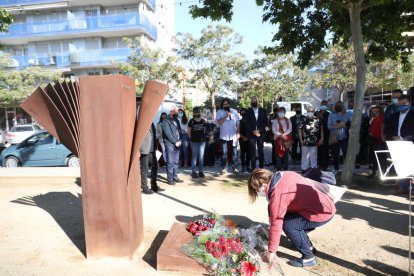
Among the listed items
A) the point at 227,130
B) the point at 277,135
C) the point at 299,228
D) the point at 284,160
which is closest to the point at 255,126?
the point at 277,135

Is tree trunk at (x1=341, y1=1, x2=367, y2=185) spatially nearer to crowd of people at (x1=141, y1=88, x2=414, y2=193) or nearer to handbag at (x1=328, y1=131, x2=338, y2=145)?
crowd of people at (x1=141, y1=88, x2=414, y2=193)

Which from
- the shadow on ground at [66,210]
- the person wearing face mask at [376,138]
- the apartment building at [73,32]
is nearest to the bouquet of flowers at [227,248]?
the shadow on ground at [66,210]

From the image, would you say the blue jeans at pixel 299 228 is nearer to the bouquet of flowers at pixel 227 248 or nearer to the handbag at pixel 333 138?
the bouquet of flowers at pixel 227 248

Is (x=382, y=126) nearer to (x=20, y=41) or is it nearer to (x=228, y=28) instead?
(x=228, y=28)

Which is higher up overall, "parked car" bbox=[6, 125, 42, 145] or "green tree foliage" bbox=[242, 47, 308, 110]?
"green tree foliage" bbox=[242, 47, 308, 110]

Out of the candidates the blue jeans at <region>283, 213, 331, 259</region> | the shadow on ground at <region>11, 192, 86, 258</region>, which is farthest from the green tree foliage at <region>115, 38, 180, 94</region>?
the blue jeans at <region>283, 213, 331, 259</region>

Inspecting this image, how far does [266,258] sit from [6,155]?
1103cm

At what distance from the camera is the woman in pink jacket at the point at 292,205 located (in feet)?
12.0

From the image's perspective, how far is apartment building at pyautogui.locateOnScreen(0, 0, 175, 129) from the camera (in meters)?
31.8

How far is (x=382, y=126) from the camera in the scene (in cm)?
770

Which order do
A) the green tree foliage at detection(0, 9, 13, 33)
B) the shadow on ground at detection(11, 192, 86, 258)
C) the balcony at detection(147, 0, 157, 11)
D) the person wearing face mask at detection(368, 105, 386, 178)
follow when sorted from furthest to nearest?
the balcony at detection(147, 0, 157, 11) → the green tree foliage at detection(0, 9, 13, 33) → the person wearing face mask at detection(368, 105, 386, 178) → the shadow on ground at detection(11, 192, 86, 258)

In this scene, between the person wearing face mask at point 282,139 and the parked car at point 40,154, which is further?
the parked car at point 40,154

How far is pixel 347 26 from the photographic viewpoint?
29.7 ft

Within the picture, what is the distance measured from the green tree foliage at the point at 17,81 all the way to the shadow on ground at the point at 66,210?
21288 millimetres
